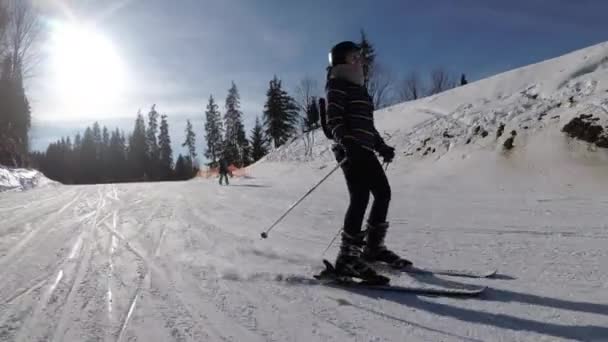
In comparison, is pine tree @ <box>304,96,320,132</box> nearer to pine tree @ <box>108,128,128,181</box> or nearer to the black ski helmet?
the black ski helmet

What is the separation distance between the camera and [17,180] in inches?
674

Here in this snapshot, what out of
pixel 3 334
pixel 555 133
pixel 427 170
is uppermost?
pixel 555 133

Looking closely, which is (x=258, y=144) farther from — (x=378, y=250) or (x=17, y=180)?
(x=378, y=250)

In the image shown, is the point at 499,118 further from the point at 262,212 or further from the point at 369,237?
the point at 369,237

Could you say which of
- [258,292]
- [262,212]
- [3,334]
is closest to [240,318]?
[258,292]

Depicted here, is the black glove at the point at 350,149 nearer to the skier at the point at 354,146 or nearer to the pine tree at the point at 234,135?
the skier at the point at 354,146

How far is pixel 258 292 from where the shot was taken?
2723 millimetres

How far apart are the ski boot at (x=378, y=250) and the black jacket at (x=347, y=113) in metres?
0.69

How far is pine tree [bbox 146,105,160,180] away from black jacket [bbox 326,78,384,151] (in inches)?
2782

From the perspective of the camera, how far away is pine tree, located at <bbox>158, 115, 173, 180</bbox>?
69.4 m

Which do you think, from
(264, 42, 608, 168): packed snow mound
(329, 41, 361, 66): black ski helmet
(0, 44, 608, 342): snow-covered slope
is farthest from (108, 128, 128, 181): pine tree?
(329, 41, 361, 66): black ski helmet

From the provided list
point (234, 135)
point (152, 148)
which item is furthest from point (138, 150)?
point (234, 135)

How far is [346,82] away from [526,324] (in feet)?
6.69

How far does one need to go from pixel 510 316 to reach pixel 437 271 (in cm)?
95
